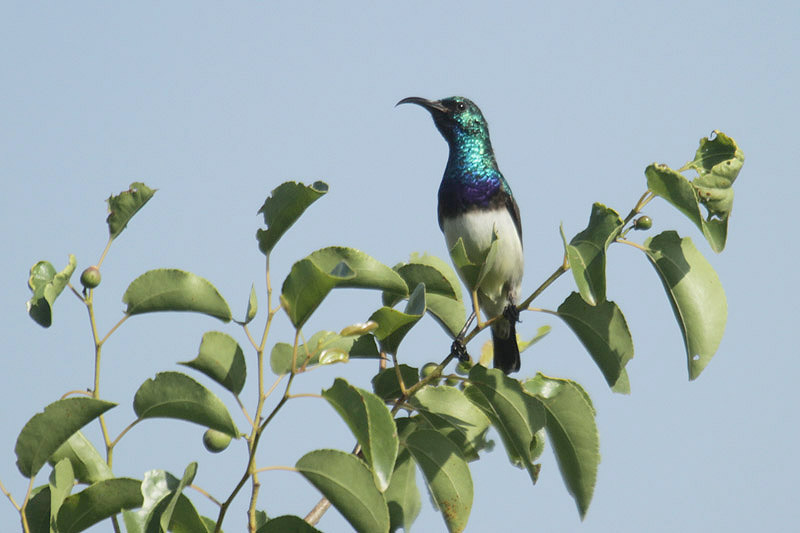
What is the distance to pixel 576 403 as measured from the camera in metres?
2.60

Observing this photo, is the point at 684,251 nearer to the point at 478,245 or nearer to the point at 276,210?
the point at 276,210

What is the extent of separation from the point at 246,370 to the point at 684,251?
51.7 inches

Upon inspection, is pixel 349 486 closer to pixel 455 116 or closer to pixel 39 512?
pixel 39 512

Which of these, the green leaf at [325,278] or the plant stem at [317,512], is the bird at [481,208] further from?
the green leaf at [325,278]

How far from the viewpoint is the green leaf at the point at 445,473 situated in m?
2.61

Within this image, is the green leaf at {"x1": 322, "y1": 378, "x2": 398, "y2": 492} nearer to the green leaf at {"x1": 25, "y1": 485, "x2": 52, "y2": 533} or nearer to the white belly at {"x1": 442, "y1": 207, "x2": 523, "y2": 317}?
the green leaf at {"x1": 25, "y1": 485, "x2": 52, "y2": 533}

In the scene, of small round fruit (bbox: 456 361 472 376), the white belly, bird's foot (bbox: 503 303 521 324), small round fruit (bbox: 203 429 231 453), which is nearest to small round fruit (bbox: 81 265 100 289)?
small round fruit (bbox: 203 429 231 453)

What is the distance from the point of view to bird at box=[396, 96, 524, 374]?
5137 millimetres

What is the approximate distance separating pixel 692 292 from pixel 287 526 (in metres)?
1.32

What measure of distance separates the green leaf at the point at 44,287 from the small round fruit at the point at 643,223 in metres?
1.63

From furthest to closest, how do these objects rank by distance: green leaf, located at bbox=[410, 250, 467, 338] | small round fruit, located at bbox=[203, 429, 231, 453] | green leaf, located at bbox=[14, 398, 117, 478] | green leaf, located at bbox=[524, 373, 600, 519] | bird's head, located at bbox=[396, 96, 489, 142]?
bird's head, located at bbox=[396, 96, 489, 142]
green leaf, located at bbox=[410, 250, 467, 338]
small round fruit, located at bbox=[203, 429, 231, 453]
green leaf, located at bbox=[524, 373, 600, 519]
green leaf, located at bbox=[14, 398, 117, 478]

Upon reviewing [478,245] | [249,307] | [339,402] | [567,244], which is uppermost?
[478,245]

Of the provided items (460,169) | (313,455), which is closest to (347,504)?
(313,455)

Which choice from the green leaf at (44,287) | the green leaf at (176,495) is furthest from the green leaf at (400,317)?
the green leaf at (44,287)
